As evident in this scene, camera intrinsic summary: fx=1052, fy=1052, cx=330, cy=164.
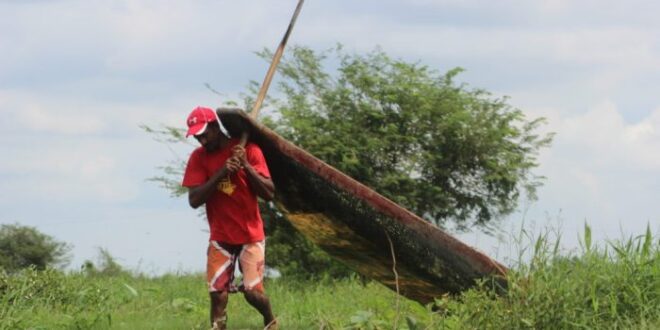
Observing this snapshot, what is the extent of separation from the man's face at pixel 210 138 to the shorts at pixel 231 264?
26.6 inches

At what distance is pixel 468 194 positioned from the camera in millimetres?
15023

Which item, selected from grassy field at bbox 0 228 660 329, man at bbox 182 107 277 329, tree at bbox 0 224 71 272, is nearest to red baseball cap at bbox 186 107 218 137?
man at bbox 182 107 277 329

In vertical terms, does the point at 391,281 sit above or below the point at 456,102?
below

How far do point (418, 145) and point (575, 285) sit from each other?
332 inches

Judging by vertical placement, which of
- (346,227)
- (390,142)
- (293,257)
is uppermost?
(390,142)

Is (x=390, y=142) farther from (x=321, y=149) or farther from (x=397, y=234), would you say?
(x=397, y=234)

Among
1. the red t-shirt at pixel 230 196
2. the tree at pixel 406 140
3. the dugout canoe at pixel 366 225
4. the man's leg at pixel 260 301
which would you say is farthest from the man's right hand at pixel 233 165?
the tree at pixel 406 140

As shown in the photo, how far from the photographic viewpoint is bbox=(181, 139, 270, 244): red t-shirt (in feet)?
23.5

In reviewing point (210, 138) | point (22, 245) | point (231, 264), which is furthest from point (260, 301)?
point (22, 245)

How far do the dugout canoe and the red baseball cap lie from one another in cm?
18

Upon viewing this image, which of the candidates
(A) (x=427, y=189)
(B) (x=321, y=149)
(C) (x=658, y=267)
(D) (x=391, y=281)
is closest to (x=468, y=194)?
(A) (x=427, y=189)

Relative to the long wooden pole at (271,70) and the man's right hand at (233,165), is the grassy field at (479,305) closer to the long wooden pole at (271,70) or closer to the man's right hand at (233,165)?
the man's right hand at (233,165)

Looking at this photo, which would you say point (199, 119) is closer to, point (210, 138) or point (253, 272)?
point (210, 138)

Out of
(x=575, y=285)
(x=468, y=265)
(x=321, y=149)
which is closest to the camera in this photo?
(x=575, y=285)
